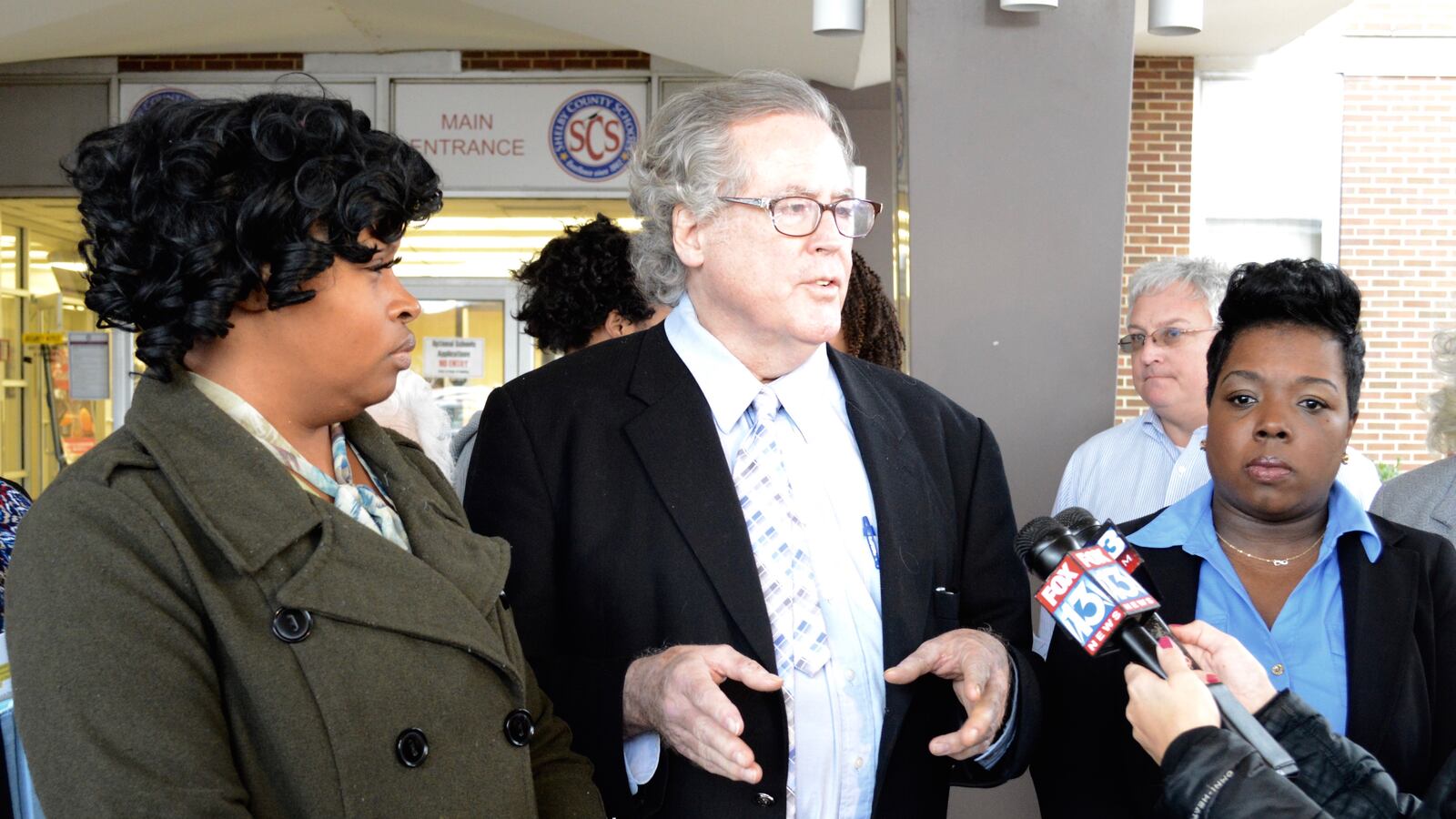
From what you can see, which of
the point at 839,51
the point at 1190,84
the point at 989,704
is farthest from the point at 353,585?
the point at 1190,84

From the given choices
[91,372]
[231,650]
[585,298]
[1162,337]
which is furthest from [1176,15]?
[91,372]

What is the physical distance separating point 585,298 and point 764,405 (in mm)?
1921

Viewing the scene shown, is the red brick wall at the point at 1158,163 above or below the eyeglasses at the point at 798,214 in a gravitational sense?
above

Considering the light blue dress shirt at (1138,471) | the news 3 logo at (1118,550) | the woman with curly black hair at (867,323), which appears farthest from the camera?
the woman with curly black hair at (867,323)

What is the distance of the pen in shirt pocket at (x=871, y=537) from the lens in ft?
7.15

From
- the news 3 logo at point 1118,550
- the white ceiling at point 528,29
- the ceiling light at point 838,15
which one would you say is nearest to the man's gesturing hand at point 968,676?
the news 3 logo at point 1118,550

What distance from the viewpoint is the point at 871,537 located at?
2.19m

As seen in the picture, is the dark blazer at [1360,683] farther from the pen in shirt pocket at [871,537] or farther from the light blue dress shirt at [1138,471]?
the light blue dress shirt at [1138,471]

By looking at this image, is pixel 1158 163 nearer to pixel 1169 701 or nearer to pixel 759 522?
pixel 759 522

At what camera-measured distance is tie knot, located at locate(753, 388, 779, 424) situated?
2.23 m

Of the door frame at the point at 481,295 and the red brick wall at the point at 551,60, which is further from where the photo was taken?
the door frame at the point at 481,295

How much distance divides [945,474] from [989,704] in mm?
526

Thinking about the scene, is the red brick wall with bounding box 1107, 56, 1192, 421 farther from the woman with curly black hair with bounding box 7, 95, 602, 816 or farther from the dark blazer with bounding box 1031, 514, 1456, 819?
the woman with curly black hair with bounding box 7, 95, 602, 816

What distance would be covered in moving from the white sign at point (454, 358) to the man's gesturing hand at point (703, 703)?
7.39 meters
